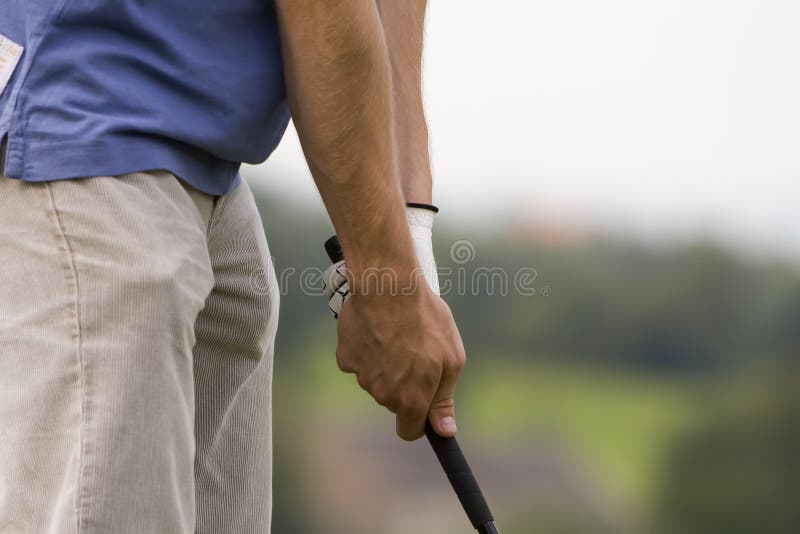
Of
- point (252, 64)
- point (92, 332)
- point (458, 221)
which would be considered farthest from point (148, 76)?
point (458, 221)

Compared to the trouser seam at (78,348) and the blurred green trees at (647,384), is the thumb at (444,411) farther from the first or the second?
the blurred green trees at (647,384)

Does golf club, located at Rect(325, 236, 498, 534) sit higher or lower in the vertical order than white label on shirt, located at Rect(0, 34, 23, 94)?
lower

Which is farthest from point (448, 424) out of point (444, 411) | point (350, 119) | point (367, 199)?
point (350, 119)

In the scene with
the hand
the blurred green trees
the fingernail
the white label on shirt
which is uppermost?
the white label on shirt

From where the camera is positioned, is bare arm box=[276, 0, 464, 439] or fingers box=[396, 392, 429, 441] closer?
bare arm box=[276, 0, 464, 439]

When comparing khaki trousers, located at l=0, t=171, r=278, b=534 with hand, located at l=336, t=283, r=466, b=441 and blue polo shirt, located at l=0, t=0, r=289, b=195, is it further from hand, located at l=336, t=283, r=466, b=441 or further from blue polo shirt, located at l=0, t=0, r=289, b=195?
hand, located at l=336, t=283, r=466, b=441

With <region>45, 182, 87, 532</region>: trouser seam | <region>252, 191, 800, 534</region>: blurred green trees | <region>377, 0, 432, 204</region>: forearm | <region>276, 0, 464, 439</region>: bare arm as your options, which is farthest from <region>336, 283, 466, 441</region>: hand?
<region>252, 191, 800, 534</region>: blurred green trees

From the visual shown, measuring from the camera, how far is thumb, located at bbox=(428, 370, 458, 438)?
1.60 metres

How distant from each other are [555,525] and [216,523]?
2637 centimetres

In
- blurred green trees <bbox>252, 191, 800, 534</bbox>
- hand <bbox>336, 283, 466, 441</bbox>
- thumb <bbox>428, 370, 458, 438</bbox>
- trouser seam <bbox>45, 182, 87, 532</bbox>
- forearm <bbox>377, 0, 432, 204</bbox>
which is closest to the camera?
trouser seam <bbox>45, 182, 87, 532</bbox>

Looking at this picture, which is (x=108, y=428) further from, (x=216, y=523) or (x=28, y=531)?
(x=216, y=523)

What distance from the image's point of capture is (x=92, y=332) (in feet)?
3.83

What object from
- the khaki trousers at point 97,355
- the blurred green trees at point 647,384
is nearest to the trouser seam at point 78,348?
the khaki trousers at point 97,355

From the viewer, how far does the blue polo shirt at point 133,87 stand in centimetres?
119
